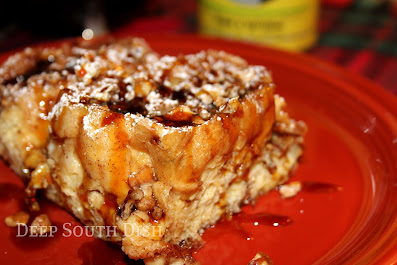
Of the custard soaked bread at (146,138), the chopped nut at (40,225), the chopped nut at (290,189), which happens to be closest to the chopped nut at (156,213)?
the custard soaked bread at (146,138)

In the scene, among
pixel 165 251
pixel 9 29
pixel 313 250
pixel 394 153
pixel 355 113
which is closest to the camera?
pixel 165 251

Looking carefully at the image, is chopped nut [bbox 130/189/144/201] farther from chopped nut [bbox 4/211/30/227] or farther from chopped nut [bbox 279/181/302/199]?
chopped nut [bbox 279/181/302/199]

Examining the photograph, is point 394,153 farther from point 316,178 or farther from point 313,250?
point 313,250

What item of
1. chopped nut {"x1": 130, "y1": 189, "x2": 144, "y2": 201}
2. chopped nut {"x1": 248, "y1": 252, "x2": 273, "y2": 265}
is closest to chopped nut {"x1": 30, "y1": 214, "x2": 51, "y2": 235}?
chopped nut {"x1": 130, "y1": 189, "x2": 144, "y2": 201}

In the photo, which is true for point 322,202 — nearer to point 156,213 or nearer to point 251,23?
point 156,213

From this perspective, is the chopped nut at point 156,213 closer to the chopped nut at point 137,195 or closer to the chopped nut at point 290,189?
the chopped nut at point 137,195

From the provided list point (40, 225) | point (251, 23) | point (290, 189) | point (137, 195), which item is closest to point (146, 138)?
point (137, 195)

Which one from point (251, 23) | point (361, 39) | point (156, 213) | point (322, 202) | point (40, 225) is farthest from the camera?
point (361, 39)

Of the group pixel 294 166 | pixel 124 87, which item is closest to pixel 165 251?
pixel 124 87
